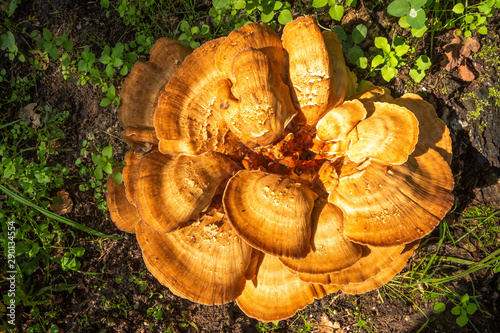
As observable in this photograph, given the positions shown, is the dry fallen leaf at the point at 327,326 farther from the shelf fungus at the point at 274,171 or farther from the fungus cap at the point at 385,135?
the fungus cap at the point at 385,135

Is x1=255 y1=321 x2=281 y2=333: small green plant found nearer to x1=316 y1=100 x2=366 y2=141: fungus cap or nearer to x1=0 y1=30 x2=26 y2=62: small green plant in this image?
x1=316 y1=100 x2=366 y2=141: fungus cap

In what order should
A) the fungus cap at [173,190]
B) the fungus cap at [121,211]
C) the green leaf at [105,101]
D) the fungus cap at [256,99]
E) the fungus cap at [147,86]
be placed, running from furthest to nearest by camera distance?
1. the green leaf at [105,101]
2. the fungus cap at [121,211]
3. the fungus cap at [147,86]
4. the fungus cap at [173,190]
5. the fungus cap at [256,99]

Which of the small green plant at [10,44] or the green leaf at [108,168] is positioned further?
the small green plant at [10,44]

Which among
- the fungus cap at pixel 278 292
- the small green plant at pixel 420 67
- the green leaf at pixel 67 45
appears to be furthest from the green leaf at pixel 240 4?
the fungus cap at pixel 278 292

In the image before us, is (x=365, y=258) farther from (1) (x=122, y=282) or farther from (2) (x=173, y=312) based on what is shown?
(1) (x=122, y=282)

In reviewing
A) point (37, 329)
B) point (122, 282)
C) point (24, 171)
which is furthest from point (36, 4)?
point (37, 329)

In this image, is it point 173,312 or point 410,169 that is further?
point 173,312
